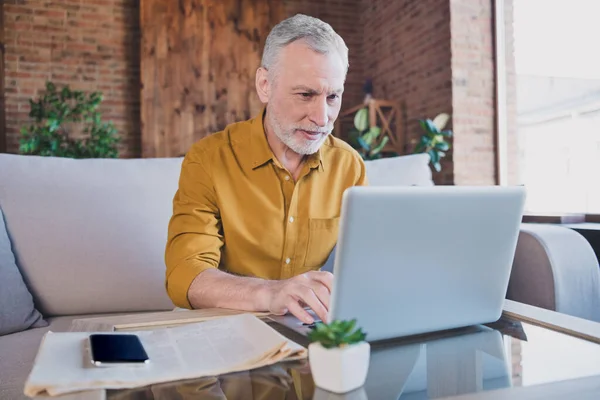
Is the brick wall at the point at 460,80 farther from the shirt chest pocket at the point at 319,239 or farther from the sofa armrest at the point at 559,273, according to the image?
the shirt chest pocket at the point at 319,239

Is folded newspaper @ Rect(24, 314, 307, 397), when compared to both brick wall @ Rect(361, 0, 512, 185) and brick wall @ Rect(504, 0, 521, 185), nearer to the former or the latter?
brick wall @ Rect(361, 0, 512, 185)

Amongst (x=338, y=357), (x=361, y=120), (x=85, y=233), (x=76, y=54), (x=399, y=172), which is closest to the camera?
(x=338, y=357)

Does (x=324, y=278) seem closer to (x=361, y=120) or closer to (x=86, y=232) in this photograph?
(x=86, y=232)

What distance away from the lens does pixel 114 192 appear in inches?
67.7

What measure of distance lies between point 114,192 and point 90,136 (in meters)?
3.61

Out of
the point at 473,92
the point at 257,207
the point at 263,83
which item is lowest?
the point at 257,207

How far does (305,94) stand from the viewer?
4.58ft

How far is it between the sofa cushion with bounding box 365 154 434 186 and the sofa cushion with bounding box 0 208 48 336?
46.4 inches

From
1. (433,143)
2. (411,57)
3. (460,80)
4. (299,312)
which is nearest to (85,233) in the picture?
(299,312)

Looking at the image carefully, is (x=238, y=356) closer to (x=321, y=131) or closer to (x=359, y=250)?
(x=359, y=250)

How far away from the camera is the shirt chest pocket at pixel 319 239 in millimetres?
1471

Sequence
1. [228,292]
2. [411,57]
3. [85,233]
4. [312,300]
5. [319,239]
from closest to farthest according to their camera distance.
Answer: [312,300] < [228,292] < [319,239] < [85,233] < [411,57]

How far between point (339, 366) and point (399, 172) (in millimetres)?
1506

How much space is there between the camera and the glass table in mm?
603
